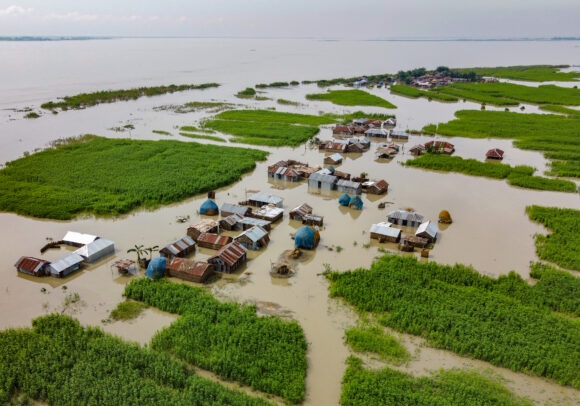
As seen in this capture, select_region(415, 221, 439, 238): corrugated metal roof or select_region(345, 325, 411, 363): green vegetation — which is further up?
select_region(415, 221, 439, 238): corrugated metal roof

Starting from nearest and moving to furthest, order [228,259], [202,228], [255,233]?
[228,259] < [255,233] < [202,228]

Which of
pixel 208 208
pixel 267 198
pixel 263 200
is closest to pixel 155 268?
pixel 208 208

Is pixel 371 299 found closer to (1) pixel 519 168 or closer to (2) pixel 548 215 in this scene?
(2) pixel 548 215

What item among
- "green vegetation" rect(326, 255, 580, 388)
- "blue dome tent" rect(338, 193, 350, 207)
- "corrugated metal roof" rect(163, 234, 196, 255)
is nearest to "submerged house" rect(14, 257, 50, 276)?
"corrugated metal roof" rect(163, 234, 196, 255)

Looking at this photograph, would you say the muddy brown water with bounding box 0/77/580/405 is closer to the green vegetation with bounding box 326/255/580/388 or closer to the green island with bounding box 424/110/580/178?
the green vegetation with bounding box 326/255/580/388

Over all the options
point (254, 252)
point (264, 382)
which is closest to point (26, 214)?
point (254, 252)

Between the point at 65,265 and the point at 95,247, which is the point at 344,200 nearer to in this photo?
the point at 95,247
